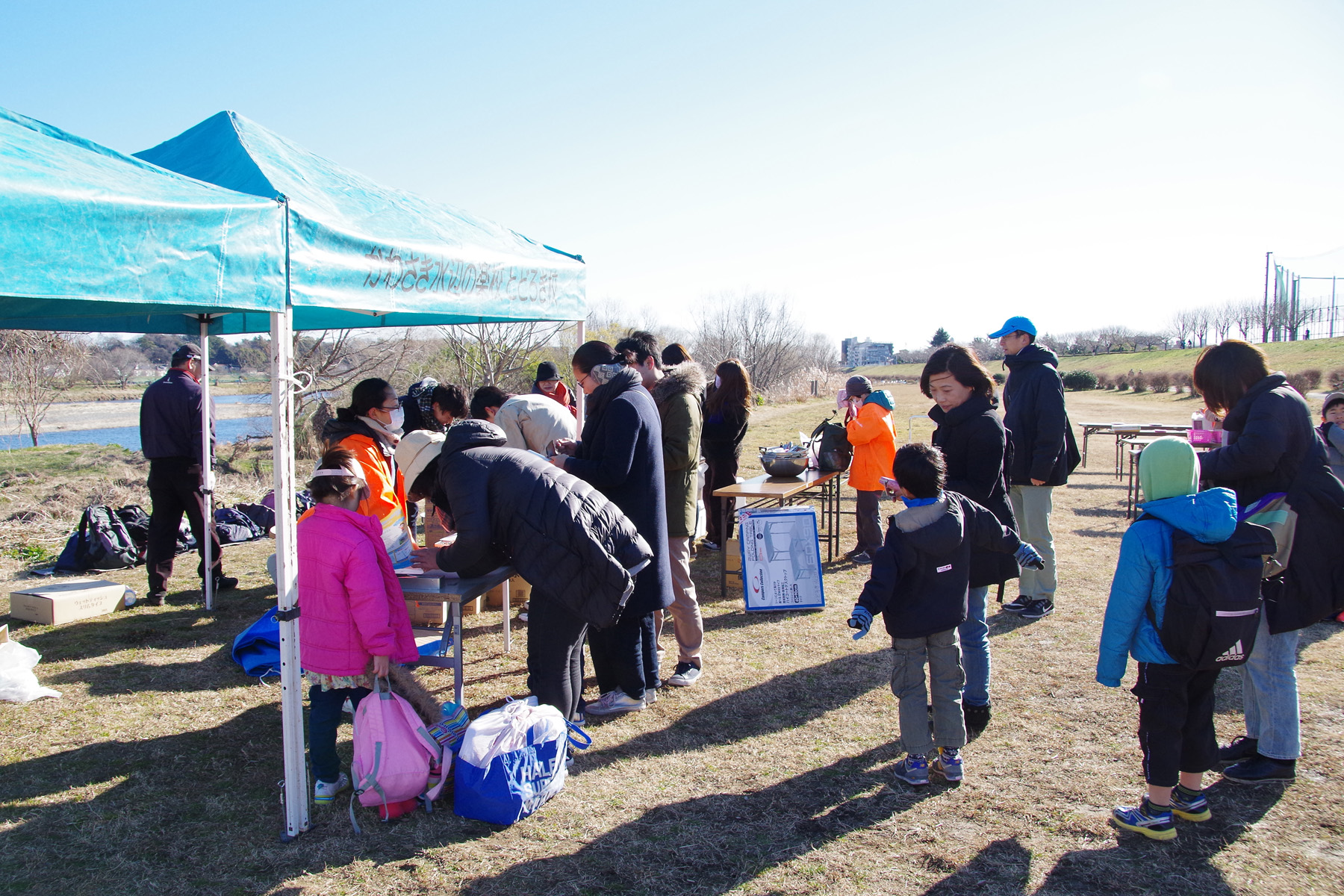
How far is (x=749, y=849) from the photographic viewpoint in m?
2.74

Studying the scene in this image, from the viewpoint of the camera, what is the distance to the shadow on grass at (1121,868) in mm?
2477

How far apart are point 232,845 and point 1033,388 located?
4972mm

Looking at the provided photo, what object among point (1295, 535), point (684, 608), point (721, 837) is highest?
point (1295, 535)

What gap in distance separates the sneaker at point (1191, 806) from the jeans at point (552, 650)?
235 cm

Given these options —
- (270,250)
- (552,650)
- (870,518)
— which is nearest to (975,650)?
(552,650)

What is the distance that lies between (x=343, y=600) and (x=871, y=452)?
4.39m

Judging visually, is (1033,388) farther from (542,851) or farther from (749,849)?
(542,851)

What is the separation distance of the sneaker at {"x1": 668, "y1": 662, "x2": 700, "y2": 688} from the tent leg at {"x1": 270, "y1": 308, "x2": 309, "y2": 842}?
1.96 meters

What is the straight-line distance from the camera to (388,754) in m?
2.88

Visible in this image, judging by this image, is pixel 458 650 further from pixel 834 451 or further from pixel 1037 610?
pixel 834 451

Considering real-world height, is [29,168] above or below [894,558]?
above

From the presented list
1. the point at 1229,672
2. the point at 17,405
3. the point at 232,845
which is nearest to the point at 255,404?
the point at 17,405

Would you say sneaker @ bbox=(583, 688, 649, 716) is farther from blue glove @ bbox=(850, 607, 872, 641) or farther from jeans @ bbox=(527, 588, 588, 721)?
blue glove @ bbox=(850, 607, 872, 641)

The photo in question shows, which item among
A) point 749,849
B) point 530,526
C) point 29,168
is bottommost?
point 749,849
